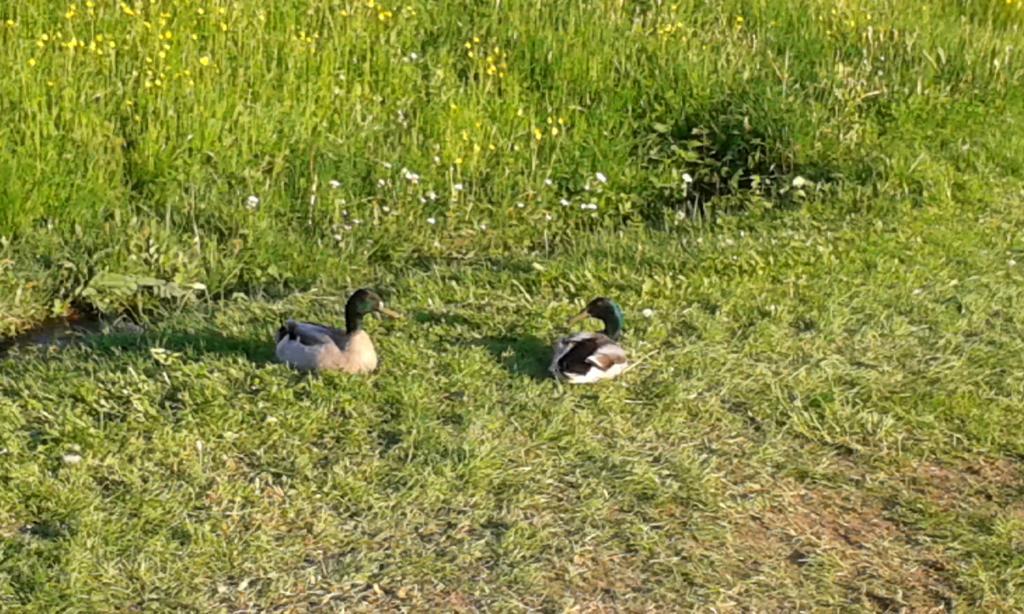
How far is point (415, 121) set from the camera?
312 inches

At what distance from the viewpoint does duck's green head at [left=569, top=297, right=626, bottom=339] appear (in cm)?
541

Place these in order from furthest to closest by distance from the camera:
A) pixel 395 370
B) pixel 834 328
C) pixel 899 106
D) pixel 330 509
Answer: pixel 899 106 → pixel 834 328 → pixel 395 370 → pixel 330 509

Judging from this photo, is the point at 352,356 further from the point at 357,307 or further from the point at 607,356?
the point at 607,356

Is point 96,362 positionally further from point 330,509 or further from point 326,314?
point 330,509

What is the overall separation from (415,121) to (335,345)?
3.05 metres

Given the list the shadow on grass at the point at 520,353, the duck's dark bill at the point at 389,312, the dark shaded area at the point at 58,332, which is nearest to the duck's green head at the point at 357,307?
the duck's dark bill at the point at 389,312

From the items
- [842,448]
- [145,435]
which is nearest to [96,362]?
[145,435]

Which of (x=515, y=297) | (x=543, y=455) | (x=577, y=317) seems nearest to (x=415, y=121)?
(x=515, y=297)

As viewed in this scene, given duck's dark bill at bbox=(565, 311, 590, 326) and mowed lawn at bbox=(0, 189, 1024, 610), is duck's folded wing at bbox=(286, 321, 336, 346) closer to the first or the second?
mowed lawn at bbox=(0, 189, 1024, 610)

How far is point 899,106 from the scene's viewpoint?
8.41 meters

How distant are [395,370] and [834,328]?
189 cm

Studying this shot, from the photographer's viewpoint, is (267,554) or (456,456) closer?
(267,554)

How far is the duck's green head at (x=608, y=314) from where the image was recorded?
17.7 feet

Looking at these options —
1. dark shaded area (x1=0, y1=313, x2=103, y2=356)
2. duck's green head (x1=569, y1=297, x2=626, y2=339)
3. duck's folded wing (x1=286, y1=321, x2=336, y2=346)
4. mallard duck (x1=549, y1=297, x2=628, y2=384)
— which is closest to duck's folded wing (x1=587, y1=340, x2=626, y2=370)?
mallard duck (x1=549, y1=297, x2=628, y2=384)
